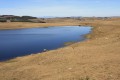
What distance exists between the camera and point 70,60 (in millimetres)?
22797

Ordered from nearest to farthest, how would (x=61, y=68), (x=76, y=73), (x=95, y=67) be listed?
(x=76, y=73) → (x=95, y=67) → (x=61, y=68)

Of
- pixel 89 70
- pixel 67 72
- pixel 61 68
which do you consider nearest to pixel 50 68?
pixel 61 68

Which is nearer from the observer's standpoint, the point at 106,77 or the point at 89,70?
the point at 106,77

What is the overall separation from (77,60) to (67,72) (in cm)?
423

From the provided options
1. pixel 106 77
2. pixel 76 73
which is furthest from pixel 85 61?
pixel 106 77

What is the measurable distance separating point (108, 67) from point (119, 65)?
0.94m

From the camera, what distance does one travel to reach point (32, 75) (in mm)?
18938

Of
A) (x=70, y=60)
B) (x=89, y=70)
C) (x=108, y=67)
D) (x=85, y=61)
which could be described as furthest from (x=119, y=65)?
(x=70, y=60)

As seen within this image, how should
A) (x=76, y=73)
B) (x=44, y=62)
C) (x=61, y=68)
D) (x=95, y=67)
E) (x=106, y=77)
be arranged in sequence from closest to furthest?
(x=106, y=77)
(x=76, y=73)
(x=95, y=67)
(x=61, y=68)
(x=44, y=62)

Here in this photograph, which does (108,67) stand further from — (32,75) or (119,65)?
(32,75)

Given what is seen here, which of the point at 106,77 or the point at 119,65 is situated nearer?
the point at 106,77

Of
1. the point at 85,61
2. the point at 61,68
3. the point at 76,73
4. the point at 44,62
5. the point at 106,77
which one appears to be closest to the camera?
the point at 106,77

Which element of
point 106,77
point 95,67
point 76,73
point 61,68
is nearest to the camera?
point 106,77

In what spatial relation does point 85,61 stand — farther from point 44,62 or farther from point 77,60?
point 44,62
